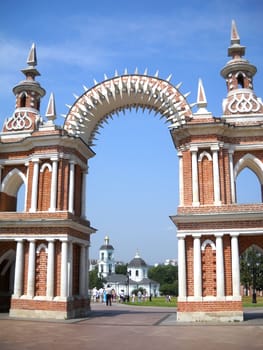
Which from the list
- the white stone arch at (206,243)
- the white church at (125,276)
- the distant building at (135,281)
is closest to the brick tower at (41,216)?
the white stone arch at (206,243)

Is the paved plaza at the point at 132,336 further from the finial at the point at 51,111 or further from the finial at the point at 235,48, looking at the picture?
the finial at the point at 235,48

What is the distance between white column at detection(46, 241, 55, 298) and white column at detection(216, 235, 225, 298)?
7716 mm

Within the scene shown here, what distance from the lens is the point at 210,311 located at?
59.0 ft

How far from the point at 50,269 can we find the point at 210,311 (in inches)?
303

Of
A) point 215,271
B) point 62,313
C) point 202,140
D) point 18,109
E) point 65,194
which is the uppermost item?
point 18,109

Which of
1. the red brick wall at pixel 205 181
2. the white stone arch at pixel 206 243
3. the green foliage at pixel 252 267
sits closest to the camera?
the white stone arch at pixel 206 243

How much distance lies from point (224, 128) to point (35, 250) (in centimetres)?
1098

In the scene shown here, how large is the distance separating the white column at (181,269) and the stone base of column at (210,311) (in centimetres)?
53

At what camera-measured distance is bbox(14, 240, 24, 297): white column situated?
800 inches

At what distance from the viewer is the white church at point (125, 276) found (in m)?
100

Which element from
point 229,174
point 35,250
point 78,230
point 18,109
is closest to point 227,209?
point 229,174

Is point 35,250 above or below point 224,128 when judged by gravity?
below

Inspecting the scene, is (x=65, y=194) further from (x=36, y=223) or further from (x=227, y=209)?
(x=227, y=209)

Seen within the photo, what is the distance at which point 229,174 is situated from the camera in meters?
20.1
